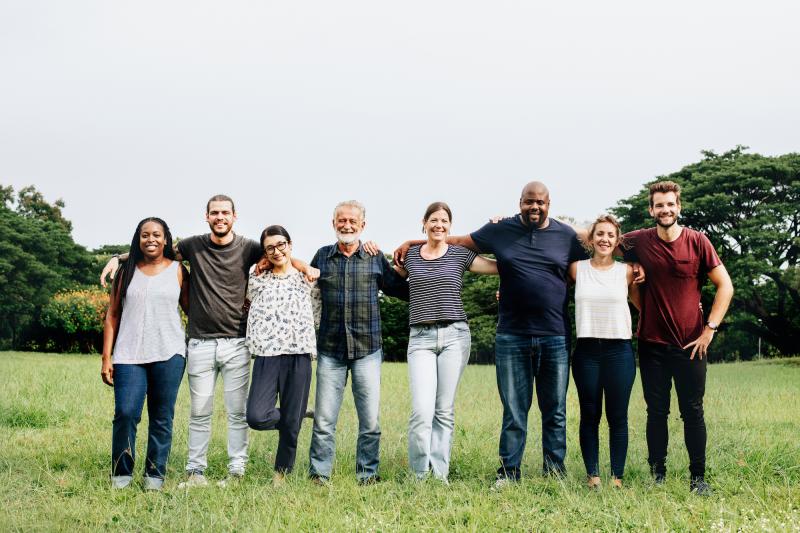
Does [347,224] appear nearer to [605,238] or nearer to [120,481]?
[605,238]

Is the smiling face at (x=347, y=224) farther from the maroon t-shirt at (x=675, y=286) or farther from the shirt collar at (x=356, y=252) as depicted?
the maroon t-shirt at (x=675, y=286)

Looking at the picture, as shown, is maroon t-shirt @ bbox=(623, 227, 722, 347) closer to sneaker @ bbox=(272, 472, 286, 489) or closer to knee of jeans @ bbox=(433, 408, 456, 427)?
knee of jeans @ bbox=(433, 408, 456, 427)

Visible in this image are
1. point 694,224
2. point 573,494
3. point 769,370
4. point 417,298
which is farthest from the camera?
point 694,224

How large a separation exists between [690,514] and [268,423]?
301cm

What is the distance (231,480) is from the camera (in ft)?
19.1

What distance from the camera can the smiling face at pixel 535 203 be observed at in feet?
18.6

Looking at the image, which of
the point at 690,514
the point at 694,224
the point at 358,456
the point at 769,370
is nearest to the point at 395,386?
the point at 358,456

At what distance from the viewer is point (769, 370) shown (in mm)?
21938

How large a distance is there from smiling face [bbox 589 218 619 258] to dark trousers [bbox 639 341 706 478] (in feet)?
2.50

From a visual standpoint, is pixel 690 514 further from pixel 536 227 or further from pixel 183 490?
pixel 183 490

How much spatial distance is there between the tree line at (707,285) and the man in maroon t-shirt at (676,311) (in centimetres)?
2087

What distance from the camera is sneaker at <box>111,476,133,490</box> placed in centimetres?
585

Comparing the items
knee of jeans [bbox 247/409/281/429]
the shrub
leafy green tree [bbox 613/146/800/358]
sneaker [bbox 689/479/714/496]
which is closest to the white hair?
knee of jeans [bbox 247/409/281/429]

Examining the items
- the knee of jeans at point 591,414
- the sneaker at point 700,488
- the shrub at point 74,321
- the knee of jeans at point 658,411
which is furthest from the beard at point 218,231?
the shrub at point 74,321
